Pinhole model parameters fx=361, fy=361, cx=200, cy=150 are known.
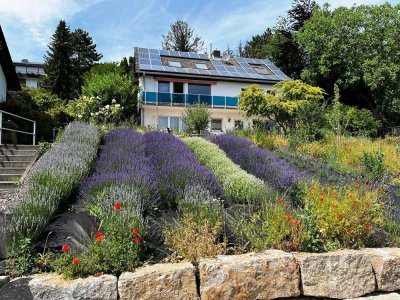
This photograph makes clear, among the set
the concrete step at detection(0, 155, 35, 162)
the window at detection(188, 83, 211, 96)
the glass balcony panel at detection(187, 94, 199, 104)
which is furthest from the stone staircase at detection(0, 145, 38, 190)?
the window at detection(188, 83, 211, 96)

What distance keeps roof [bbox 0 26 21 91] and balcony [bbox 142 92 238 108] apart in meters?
7.94

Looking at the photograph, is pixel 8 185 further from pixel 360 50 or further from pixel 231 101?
pixel 360 50

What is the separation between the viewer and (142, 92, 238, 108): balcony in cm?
2505

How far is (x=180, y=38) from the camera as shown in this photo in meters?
38.3

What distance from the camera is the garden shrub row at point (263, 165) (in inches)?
233

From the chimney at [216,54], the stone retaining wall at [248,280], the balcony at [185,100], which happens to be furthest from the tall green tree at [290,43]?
the stone retaining wall at [248,280]

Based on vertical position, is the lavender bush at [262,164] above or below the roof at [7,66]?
below

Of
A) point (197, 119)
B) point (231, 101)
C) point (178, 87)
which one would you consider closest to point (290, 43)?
point (231, 101)

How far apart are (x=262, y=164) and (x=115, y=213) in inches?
155

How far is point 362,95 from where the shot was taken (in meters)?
26.1

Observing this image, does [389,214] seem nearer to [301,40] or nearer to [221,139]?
[221,139]

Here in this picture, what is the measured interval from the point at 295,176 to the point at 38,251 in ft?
13.7

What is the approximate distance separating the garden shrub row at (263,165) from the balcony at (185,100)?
1582 centimetres

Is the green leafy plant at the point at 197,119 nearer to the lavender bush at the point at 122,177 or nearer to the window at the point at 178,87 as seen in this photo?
the lavender bush at the point at 122,177
